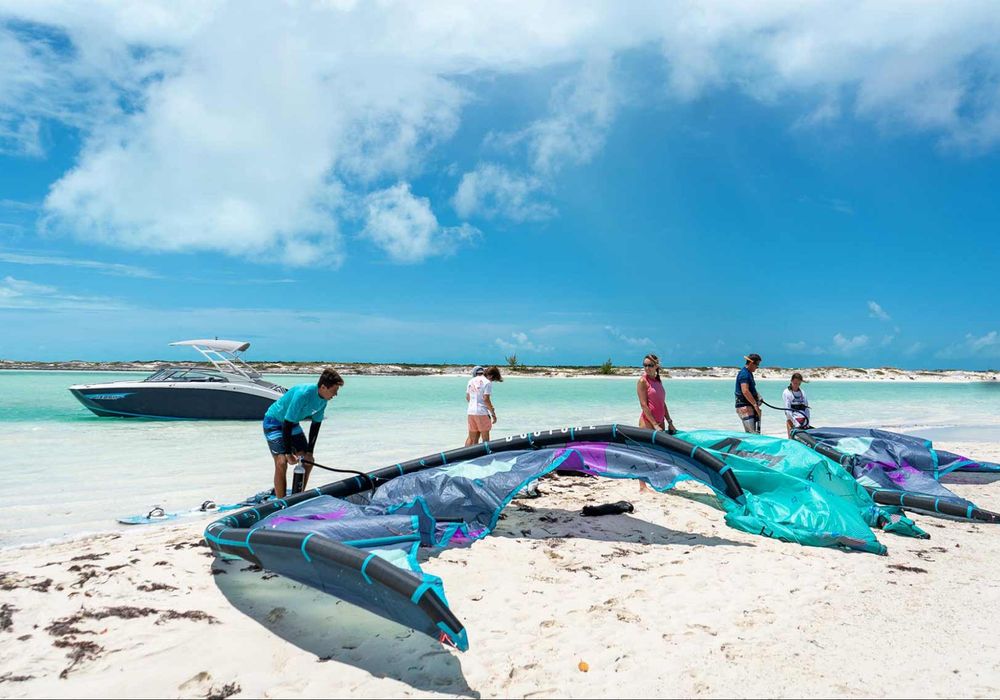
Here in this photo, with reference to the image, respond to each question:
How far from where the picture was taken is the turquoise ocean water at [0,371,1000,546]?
7047mm

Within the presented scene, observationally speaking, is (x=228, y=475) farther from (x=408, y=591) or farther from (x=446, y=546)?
(x=408, y=591)

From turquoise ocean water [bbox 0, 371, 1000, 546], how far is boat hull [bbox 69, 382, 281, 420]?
336 millimetres

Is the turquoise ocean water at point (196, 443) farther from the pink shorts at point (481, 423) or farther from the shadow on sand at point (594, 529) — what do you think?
the shadow on sand at point (594, 529)

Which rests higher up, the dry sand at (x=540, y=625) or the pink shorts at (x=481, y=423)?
the pink shorts at (x=481, y=423)

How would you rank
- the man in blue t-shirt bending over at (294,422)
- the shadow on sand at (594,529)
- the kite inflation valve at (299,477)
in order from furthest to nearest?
the kite inflation valve at (299,477), the man in blue t-shirt bending over at (294,422), the shadow on sand at (594,529)

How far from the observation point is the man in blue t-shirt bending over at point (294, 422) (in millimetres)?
5805

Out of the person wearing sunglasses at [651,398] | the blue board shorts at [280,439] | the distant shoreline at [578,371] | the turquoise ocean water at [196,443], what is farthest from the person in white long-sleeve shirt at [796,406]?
the distant shoreline at [578,371]

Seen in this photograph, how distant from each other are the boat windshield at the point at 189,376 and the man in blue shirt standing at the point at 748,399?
12590 mm

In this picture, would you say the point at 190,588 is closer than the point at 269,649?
No

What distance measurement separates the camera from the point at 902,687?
293 cm

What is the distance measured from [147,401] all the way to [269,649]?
14357 mm

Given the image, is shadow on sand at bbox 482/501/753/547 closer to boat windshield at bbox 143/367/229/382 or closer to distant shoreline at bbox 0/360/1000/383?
boat windshield at bbox 143/367/229/382

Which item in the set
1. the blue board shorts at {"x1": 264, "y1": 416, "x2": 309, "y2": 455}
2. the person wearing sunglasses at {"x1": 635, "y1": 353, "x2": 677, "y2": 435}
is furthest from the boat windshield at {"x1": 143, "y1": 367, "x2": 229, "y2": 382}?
the person wearing sunglasses at {"x1": 635, "y1": 353, "x2": 677, "y2": 435}

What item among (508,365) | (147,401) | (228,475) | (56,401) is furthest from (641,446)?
(508,365)
